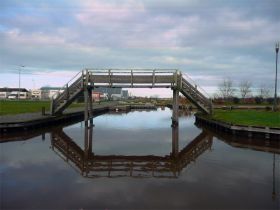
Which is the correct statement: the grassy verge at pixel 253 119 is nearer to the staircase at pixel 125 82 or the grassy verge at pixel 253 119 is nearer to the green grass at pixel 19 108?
the staircase at pixel 125 82

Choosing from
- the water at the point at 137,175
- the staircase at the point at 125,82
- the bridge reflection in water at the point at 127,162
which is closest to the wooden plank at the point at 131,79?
the staircase at the point at 125,82

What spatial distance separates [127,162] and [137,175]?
282 centimetres

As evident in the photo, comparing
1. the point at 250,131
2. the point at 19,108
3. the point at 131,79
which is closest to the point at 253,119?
the point at 250,131

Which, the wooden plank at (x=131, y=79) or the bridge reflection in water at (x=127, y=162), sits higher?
the wooden plank at (x=131, y=79)

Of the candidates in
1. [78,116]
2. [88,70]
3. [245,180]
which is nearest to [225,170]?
[245,180]

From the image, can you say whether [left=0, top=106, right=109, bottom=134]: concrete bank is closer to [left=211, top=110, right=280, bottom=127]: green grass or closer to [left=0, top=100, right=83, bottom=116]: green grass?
[left=0, top=100, right=83, bottom=116]: green grass

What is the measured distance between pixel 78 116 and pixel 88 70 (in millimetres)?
19645

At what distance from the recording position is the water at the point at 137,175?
11.5 m

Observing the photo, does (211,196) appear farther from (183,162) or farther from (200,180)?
(183,162)

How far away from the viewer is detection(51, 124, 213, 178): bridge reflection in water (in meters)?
15.9

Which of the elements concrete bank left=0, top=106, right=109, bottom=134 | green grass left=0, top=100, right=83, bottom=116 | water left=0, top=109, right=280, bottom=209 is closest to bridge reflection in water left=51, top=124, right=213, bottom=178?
water left=0, top=109, right=280, bottom=209

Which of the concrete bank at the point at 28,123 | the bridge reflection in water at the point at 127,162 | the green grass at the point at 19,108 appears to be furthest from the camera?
the green grass at the point at 19,108

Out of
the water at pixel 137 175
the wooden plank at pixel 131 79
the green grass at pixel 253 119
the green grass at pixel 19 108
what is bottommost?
the water at pixel 137 175

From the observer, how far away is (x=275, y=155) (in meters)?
21.1
